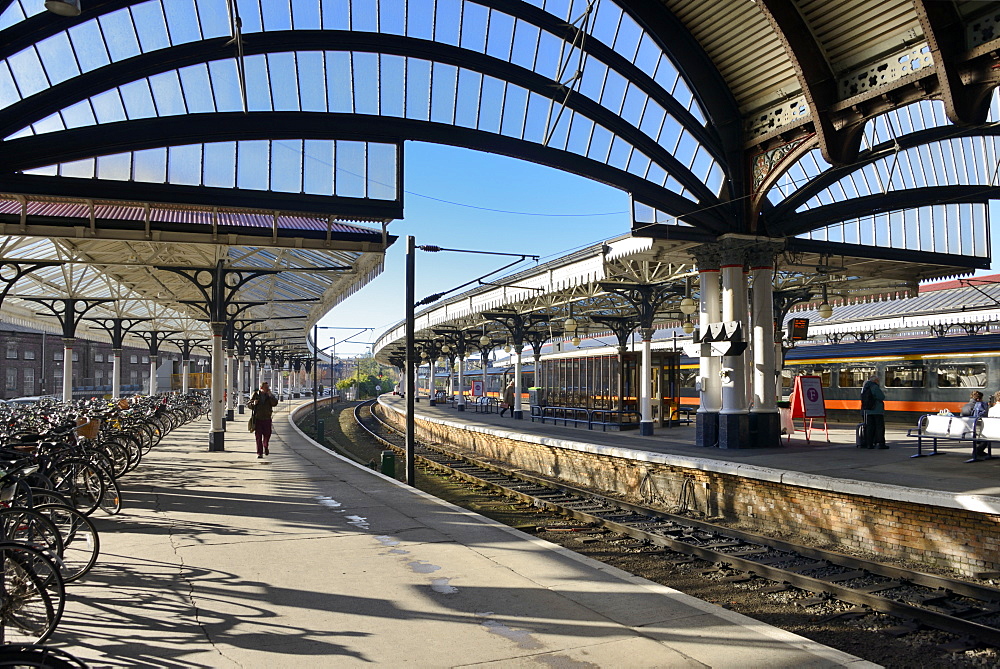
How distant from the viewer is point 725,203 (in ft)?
50.0

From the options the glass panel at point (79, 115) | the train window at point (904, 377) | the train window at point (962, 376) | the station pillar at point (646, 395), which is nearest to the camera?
the glass panel at point (79, 115)

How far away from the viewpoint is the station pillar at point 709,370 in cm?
1541

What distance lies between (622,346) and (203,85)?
54.4 feet

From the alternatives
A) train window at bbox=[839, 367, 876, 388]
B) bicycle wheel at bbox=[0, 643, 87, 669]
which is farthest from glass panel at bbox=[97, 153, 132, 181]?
train window at bbox=[839, 367, 876, 388]

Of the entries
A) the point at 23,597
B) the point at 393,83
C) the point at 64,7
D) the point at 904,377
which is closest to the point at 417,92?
the point at 393,83

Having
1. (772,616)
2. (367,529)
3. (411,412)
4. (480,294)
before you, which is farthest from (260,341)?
(772,616)

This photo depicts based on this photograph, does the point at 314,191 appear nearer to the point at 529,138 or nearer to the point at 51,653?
the point at 529,138

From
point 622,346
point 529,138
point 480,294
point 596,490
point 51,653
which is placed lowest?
point 596,490

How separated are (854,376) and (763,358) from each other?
1052cm

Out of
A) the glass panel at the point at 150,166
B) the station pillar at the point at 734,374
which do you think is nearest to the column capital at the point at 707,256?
the station pillar at the point at 734,374

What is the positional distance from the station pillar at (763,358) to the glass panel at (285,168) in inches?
398

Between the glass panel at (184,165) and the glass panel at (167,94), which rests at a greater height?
the glass panel at (167,94)

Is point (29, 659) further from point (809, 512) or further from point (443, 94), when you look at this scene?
point (443, 94)

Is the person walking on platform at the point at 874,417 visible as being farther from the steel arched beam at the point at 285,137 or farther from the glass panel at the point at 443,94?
the glass panel at the point at 443,94
